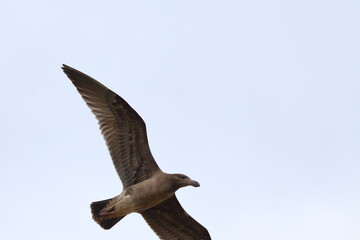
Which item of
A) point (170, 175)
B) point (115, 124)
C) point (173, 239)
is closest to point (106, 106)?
point (115, 124)

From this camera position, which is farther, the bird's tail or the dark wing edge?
the dark wing edge

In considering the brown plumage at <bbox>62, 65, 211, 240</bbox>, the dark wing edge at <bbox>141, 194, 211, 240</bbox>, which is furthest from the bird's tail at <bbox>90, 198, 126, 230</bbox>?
the dark wing edge at <bbox>141, 194, 211, 240</bbox>

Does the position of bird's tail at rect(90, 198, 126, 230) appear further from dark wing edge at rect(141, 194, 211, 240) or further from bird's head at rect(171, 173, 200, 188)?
bird's head at rect(171, 173, 200, 188)

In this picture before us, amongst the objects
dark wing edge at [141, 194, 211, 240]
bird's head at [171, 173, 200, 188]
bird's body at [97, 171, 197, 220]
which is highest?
bird's head at [171, 173, 200, 188]

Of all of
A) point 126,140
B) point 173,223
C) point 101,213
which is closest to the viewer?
point 101,213

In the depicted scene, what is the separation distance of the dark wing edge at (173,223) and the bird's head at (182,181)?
3.09 feet

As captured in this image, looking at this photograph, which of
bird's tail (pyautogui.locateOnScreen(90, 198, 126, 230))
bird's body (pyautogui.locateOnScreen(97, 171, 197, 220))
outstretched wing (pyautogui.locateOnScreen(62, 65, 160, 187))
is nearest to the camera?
bird's body (pyautogui.locateOnScreen(97, 171, 197, 220))

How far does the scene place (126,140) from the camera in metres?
18.1

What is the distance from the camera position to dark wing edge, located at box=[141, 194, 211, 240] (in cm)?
1886

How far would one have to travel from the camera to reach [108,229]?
17938mm

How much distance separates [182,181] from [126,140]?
140cm

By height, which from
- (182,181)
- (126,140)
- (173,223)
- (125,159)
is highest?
(126,140)

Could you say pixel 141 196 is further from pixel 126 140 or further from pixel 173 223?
pixel 173 223

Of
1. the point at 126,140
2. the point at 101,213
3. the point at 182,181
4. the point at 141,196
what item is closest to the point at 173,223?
the point at 182,181
